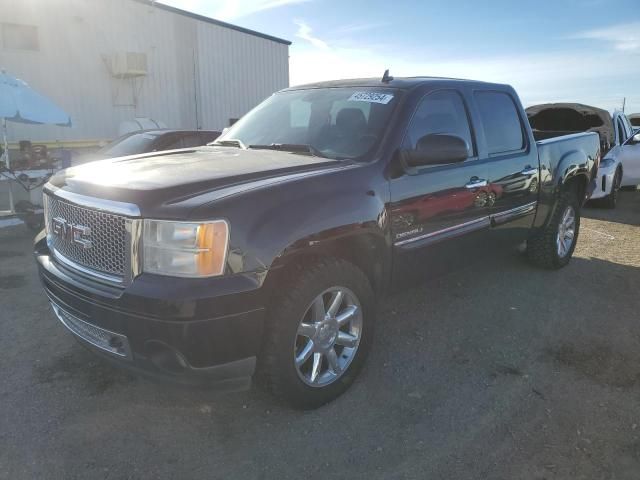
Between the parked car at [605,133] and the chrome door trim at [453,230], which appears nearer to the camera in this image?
the chrome door trim at [453,230]

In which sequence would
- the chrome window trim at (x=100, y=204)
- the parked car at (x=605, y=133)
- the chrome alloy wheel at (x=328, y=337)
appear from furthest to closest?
the parked car at (x=605, y=133) → the chrome alloy wheel at (x=328, y=337) → the chrome window trim at (x=100, y=204)

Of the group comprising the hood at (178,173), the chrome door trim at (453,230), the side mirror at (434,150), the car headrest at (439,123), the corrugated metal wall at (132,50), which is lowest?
the chrome door trim at (453,230)

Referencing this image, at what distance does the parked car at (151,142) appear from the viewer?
740 cm

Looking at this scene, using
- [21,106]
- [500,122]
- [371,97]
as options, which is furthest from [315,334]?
[21,106]

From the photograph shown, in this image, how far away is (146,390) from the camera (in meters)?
3.08

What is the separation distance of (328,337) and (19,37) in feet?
44.0

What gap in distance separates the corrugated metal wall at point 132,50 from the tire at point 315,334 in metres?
12.9

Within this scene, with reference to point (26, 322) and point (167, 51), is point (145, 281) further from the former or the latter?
point (167, 51)

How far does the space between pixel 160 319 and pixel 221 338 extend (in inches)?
11.2

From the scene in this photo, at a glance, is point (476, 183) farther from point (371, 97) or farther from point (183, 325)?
point (183, 325)

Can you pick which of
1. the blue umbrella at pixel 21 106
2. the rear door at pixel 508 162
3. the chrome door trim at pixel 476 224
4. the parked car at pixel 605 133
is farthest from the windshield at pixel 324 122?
the parked car at pixel 605 133

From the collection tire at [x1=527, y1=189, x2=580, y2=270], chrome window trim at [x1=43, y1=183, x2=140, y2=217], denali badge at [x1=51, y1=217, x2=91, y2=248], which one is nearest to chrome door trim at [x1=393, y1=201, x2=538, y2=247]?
tire at [x1=527, y1=189, x2=580, y2=270]

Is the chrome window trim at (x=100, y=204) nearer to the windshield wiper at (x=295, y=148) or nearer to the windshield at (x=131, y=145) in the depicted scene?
the windshield wiper at (x=295, y=148)

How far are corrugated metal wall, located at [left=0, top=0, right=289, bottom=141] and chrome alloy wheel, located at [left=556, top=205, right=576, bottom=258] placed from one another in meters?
12.6
